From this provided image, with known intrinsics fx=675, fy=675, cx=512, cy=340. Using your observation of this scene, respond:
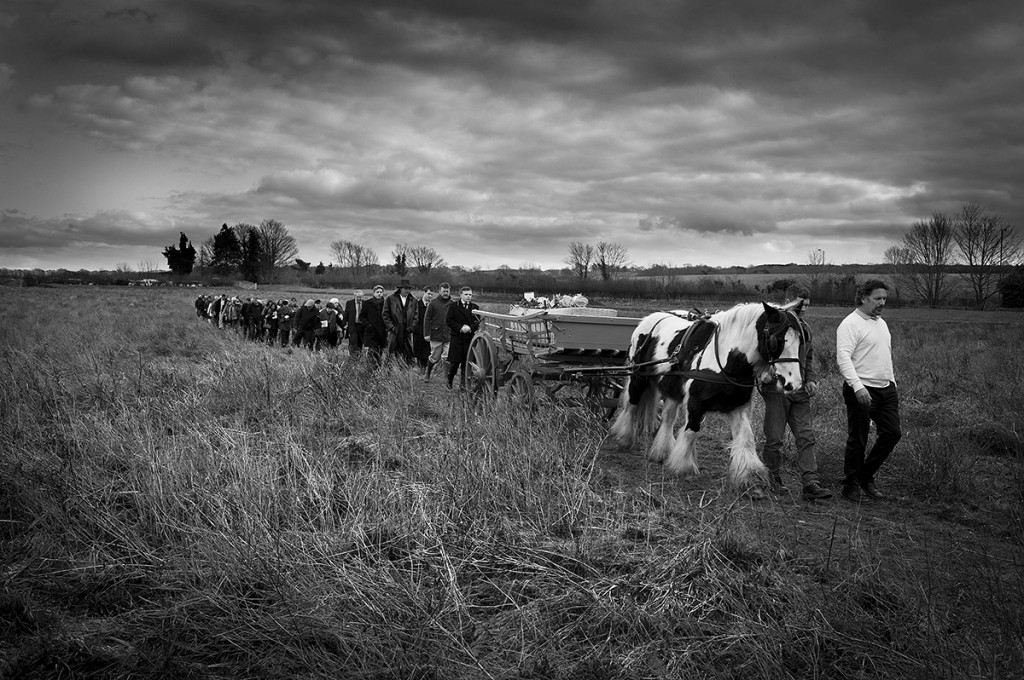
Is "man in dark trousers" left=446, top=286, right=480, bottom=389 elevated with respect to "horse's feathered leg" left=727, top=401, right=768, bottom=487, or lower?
elevated

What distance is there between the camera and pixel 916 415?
962 centimetres

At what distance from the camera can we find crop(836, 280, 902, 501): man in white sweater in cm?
571

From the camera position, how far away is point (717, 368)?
20.3 ft

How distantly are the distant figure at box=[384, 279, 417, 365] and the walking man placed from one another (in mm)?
8234

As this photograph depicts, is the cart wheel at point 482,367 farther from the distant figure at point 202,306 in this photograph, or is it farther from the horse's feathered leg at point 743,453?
the distant figure at point 202,306

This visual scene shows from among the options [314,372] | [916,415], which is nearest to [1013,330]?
[916,415]

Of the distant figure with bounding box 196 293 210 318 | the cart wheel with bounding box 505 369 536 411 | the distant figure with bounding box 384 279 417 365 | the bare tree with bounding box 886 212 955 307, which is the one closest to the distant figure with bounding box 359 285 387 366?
the distant figure with bounding box 384 279 417 365

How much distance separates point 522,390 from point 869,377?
3.57 meters

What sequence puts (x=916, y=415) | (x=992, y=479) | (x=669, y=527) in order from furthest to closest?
(x=916, y=415), (x=992, y=479), (x=669, y=527)

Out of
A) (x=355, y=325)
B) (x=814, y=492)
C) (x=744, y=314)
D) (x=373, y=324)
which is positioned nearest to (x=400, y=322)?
(x=373, y=324)

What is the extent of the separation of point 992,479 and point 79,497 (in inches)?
311

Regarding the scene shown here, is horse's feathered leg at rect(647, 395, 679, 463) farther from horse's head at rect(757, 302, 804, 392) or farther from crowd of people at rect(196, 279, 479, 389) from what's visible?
crowd of people at rect(196, 279, 479, 389)

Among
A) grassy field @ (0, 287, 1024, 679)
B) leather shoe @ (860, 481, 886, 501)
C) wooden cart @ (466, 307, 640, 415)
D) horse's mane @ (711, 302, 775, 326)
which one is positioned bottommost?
leather shoe @ (860, 481, 886, 501)

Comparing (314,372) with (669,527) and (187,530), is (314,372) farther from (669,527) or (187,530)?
(669,527)
